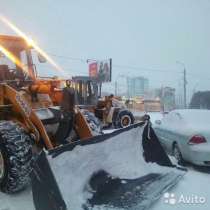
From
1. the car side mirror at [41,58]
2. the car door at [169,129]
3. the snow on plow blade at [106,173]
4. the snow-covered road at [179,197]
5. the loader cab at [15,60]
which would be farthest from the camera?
the car door at [169,129]

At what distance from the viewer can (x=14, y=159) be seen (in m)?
5.54

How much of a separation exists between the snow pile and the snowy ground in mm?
532

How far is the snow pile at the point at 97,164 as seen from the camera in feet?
15.3

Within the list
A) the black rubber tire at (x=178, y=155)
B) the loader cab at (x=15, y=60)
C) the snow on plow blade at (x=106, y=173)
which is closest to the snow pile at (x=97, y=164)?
the snow on plow blade at (x=106, y=173)

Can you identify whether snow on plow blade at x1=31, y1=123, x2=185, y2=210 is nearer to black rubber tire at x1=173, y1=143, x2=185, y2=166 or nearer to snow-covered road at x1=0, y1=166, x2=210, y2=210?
snow-covered road at x1=0, y1=166, x2=210, y2=210

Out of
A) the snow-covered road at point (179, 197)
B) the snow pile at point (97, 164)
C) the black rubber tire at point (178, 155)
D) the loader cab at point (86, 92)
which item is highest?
the loader cab at point (86, 92)

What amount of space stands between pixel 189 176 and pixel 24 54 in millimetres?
4230

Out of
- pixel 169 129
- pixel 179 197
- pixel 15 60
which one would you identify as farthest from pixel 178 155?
pixel 15 60

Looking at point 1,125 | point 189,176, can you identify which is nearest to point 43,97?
point 1,125

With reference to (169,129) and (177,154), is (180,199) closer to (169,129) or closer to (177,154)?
(177,154)

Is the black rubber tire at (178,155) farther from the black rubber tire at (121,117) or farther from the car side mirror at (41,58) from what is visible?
the black rubber tire at (121,117)

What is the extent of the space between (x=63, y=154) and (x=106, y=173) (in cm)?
105

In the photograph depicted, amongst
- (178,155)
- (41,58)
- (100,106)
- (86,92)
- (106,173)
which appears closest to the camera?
(106,173)

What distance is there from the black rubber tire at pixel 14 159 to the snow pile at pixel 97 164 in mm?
1003
